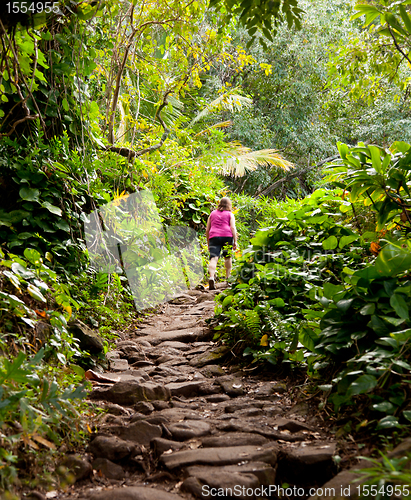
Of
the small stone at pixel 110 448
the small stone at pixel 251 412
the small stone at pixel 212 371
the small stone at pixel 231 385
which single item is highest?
the small stone at pixel 110 448

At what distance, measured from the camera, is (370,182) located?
297cm

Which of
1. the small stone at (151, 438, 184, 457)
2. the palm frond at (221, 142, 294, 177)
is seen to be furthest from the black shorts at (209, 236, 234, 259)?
the palm frond at (221, 142, 294, 177)

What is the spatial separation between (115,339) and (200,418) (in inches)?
83.2

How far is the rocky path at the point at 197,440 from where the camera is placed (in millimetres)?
1889

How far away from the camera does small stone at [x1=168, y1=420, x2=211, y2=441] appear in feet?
7.87

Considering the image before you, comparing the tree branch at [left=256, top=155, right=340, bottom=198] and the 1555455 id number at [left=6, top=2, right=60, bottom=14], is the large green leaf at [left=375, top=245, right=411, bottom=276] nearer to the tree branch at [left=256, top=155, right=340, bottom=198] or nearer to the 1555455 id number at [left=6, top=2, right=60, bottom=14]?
the 1555455 id number at [left=6, top=2, right=60, bottom=14]

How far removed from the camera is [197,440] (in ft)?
7.80

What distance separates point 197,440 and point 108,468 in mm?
540

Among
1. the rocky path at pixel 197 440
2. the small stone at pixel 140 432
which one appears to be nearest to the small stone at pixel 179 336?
the rocky path at pixel 197 440

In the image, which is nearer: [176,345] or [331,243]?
[331,243]

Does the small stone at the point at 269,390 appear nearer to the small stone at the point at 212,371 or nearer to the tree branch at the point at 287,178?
the small stone at the point at 212,371

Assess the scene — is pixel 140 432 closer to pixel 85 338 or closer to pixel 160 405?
pixel 160 405

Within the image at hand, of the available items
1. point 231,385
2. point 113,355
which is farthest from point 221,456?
point 113,355

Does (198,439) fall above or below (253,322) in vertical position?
below
